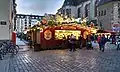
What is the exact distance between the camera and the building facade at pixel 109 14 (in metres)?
59.4

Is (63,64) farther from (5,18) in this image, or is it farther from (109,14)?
(109,14)

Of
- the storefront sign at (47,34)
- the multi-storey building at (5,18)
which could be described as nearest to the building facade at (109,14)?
the storefront sign at (47,34)

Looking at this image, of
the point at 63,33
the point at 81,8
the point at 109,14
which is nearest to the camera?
the point at 63,33

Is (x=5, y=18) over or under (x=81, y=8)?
under

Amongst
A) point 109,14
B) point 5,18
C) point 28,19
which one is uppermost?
point 28,19

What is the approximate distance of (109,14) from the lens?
6312 cm

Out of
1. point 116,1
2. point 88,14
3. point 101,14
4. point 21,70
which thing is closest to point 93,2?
point 88,14

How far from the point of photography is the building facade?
59.4m

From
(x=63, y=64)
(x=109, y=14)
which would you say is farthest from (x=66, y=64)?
(x=109, y=14)

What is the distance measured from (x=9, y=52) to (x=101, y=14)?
48.3 metres

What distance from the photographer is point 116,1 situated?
198 ft

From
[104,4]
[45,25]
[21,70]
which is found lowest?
[21,70]

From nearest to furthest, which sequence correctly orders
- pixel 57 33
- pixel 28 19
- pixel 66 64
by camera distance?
pixel 66 64 < pixel 57 33 < pixel 28 19

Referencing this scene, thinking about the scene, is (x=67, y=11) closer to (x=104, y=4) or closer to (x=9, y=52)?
(x=104, y=4)
